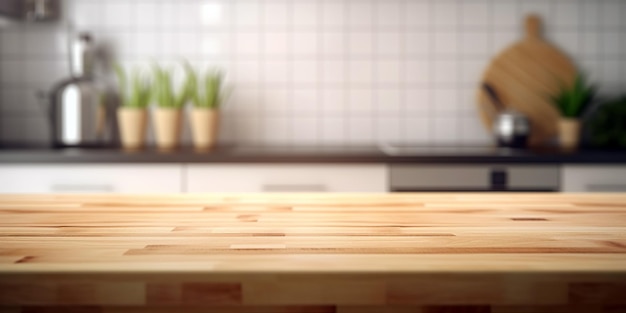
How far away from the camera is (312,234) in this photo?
726 mm

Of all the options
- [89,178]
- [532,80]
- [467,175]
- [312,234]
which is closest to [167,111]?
[89,178]

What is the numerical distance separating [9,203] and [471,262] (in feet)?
2.27

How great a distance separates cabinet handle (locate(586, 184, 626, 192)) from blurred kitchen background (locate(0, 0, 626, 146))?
2.11 ft

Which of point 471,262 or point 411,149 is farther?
point 411,149

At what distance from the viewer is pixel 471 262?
1.94ft

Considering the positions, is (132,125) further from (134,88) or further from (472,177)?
(472,177)

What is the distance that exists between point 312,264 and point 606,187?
182cm

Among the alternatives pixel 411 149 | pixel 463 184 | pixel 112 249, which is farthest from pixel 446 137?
pixel 112 249

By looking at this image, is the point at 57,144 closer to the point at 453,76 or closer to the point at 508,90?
the point at 453,76

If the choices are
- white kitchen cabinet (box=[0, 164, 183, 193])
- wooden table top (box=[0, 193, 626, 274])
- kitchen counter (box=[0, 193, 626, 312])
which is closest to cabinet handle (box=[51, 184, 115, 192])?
white kitchen cabinet (box=[0, 164, 183, 193])

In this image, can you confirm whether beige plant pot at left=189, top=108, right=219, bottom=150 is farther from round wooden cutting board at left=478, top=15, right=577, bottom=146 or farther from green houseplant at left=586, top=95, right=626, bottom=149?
green houseplant at left=586, top=95, right=626, bottom=149

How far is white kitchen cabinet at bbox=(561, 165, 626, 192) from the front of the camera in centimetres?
213

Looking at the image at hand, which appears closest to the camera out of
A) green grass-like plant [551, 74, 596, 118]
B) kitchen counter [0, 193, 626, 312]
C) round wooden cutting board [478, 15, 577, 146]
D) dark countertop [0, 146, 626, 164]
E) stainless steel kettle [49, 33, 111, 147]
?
kitchen counter [0, 193, 626, 312]

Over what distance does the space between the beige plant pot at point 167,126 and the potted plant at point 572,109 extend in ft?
4.78
